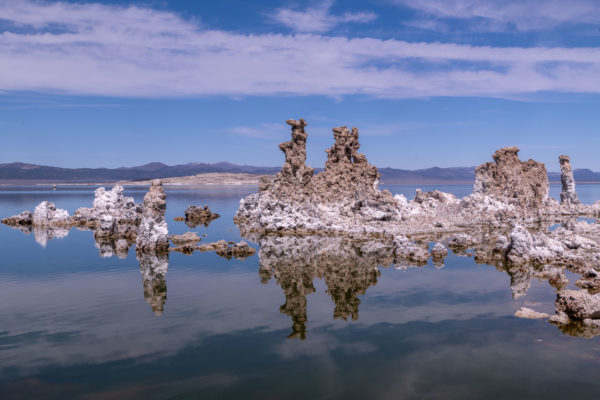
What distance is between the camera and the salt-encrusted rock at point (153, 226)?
3612cm

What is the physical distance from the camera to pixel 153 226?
3644 centimetres

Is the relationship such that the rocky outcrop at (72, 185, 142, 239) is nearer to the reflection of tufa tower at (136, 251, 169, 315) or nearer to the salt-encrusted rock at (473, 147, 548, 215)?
the reflection of tufa tower at (136, 251, 169, 315)

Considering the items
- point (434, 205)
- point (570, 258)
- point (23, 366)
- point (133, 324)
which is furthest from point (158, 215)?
point (434, 205)

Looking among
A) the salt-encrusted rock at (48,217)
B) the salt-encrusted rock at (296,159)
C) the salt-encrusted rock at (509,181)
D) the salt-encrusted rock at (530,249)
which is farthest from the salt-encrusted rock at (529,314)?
the salt-encrusted rock at (48,217)

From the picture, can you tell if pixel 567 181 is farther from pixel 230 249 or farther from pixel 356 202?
pixel 230 249

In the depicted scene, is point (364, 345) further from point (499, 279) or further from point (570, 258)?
Answer: point (570, 258)

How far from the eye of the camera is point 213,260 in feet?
109

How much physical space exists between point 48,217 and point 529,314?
54139mm

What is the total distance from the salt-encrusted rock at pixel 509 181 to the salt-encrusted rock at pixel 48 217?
2081 inches

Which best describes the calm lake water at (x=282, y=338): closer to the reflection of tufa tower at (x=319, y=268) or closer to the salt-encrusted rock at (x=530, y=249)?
the reflection of tufa tower at (x=319, y=268)

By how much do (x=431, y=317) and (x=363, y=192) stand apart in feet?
108

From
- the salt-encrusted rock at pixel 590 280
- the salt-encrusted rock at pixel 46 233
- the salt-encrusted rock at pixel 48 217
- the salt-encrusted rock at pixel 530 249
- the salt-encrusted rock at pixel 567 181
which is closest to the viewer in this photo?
the salt-encrusted rock at pixel 590 280

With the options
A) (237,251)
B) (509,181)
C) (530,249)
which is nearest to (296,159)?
(237,251)

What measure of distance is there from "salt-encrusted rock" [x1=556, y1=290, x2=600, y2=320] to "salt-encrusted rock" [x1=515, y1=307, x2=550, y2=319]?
78cm
